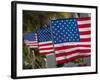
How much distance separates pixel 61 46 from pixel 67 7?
37 cm

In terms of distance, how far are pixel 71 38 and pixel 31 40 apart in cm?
41

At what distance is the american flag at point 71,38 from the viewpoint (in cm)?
240

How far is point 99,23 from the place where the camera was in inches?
102

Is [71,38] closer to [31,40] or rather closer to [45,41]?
[45,41]

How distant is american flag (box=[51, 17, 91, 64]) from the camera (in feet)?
7.89

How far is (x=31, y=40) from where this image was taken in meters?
2.29

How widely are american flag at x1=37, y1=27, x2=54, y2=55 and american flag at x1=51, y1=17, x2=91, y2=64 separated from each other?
50 mm

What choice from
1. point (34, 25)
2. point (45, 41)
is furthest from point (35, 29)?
point (45, 41)

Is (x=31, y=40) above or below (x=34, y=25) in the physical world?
below

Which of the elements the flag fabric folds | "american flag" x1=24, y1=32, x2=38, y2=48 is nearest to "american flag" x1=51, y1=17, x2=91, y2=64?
the flag fabric folds

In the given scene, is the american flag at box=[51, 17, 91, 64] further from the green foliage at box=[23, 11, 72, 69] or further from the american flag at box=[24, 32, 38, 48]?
the american flag at box=[24, 32, 38, 48]

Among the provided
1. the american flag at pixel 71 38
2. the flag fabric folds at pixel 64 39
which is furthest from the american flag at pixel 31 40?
the american flag at pixel 71 38

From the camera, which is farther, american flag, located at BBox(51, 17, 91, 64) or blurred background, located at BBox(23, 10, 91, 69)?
american flag, located at BBox(51, 17, 91, 64)

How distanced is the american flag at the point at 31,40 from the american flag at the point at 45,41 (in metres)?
0.04
